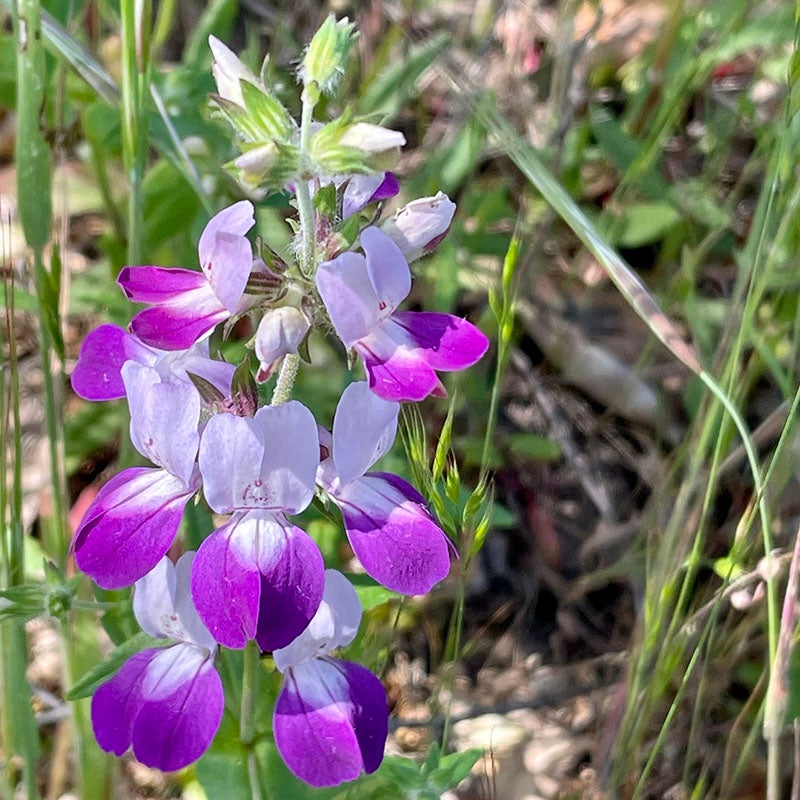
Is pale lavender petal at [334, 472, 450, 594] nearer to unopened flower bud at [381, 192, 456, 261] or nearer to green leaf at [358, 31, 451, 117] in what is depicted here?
unopened flower bud at [381, 192, 456, 261]

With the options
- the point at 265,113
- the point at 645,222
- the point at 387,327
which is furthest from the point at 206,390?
the point at 645,222

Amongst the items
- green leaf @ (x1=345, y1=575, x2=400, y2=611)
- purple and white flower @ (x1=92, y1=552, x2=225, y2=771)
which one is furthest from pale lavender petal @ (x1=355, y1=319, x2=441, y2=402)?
green leaf @ (x1=345, y1=575, x2=400, y2=611)

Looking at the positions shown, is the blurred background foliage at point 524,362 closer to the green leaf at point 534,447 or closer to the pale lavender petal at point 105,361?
the green leaf at point 534,447

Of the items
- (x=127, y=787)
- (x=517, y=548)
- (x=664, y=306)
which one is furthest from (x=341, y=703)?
(x=664, y=306)

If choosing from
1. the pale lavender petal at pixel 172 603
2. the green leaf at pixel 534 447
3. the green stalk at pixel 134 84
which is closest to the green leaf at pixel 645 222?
the green leaf at pixel 534 447

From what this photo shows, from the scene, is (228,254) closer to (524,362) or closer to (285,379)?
(285,379)
